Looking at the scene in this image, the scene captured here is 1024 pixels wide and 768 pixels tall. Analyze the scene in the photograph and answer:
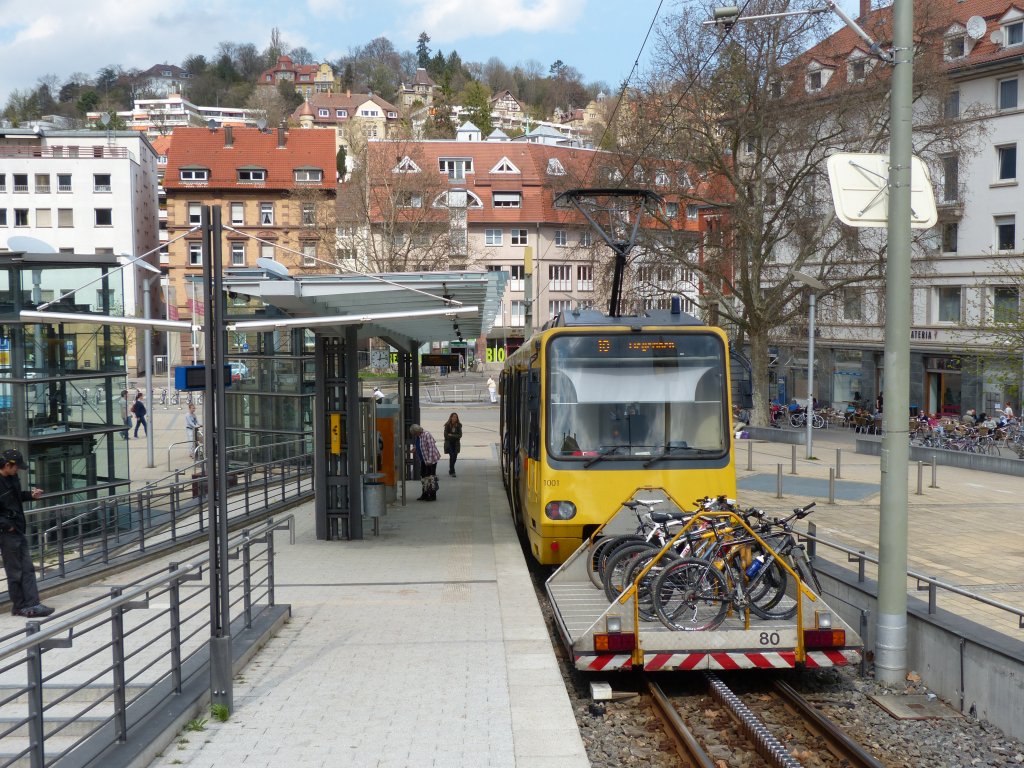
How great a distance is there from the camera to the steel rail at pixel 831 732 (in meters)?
7.56

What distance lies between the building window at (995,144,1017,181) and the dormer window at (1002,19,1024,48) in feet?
13.2

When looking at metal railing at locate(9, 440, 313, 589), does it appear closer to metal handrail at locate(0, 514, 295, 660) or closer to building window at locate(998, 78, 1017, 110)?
metal handrail at locate(0, 514, 295, 660)

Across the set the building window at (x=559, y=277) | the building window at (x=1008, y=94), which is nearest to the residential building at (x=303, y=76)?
the building window at (x=559, y=277)

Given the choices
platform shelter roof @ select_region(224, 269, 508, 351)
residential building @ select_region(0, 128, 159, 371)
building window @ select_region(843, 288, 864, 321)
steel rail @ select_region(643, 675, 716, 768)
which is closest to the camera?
A: steel rail @ select_region(643, 675, 716, 768)

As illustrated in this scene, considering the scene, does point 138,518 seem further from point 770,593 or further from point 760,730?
point 760,730

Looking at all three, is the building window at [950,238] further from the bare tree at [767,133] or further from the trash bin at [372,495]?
the trash bin at [372,495]

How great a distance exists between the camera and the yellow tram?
12070 millimetres

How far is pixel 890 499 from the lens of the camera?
9727mm

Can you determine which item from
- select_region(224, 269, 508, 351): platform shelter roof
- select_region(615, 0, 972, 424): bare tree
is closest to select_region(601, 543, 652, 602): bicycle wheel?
select_region(224, 269, 508, 351): platform shelter roof

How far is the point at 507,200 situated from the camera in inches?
3068

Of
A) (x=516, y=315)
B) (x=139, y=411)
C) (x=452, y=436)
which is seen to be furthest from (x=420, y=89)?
(x=452, y=436)

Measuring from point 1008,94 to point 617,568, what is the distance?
40.2m

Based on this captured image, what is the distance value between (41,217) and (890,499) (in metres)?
68.5

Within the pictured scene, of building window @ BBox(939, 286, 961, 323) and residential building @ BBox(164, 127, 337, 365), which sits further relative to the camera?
residential building @ BBox(164, 127, 337, 365)
